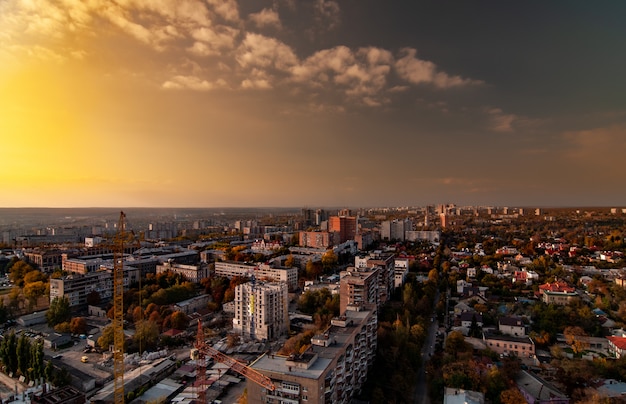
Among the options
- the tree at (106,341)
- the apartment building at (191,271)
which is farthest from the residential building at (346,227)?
the tree at (106,341)

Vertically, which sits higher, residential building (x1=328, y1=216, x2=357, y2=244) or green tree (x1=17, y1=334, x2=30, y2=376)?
residential building (x1=328, y1=216, x2=357, y2=244)

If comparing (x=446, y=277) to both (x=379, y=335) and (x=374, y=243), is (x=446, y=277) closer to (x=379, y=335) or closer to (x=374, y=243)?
(x=379, y=335)

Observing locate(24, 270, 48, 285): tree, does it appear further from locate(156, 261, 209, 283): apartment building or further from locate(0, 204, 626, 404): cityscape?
locate(156, 261, 209, 283): apartment building

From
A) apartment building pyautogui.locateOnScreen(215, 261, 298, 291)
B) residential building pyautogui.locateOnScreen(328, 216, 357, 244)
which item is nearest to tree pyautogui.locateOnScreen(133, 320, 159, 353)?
apartment building pyautogui.locateOnScreen(215, 261, 298, 291)

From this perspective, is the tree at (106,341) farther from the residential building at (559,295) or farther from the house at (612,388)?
the residential building at (559,295)

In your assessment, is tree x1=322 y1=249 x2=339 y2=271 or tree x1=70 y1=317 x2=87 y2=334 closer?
tree x1=70 y1=317 x2=87 y2=334

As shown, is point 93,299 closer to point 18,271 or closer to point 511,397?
point 18,271

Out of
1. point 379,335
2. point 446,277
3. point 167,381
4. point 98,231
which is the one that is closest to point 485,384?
point 379,335
